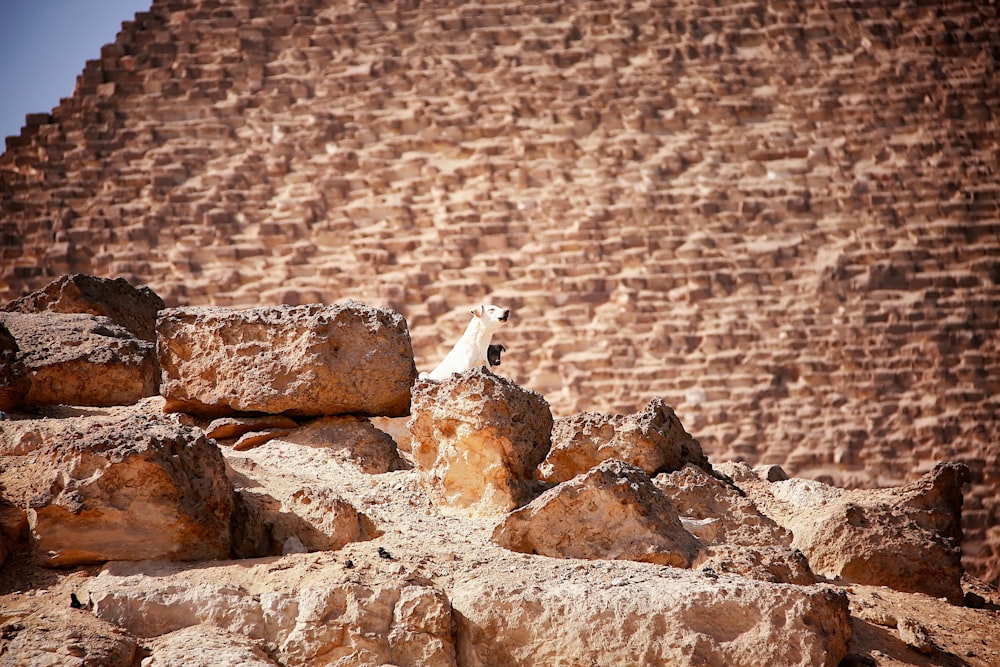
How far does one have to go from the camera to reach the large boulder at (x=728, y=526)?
3.26 metres

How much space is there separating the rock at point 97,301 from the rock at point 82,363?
1.56ft

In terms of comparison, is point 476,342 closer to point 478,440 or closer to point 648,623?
point 478,440

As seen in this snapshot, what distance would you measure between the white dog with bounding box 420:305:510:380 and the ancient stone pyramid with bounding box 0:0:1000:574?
6.19 m

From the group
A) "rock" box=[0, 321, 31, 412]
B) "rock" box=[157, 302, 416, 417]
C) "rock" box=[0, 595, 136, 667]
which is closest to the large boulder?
"rock" box=[157, 302, 416, 417]

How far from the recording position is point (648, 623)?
2.67 meters

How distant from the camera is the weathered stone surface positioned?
403 centimetres

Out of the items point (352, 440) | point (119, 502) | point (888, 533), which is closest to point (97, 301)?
point (352, 440)

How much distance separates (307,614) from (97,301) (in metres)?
3.20

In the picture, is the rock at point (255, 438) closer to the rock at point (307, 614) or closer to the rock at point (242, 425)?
the rock at point (242, 425)

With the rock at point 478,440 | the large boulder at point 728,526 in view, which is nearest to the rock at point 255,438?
the rock at point 478,440

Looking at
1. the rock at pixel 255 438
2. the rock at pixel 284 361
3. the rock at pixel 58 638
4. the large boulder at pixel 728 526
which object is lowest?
the large boulder at pixel 728 526

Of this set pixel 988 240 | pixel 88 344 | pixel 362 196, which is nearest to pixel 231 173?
pixel 362 196

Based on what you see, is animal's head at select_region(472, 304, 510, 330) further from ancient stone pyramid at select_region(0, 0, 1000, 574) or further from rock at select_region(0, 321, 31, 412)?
ancient stone pyramid at select_region(0, 0, 1000, 574)

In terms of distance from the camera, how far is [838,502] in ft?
13.9
